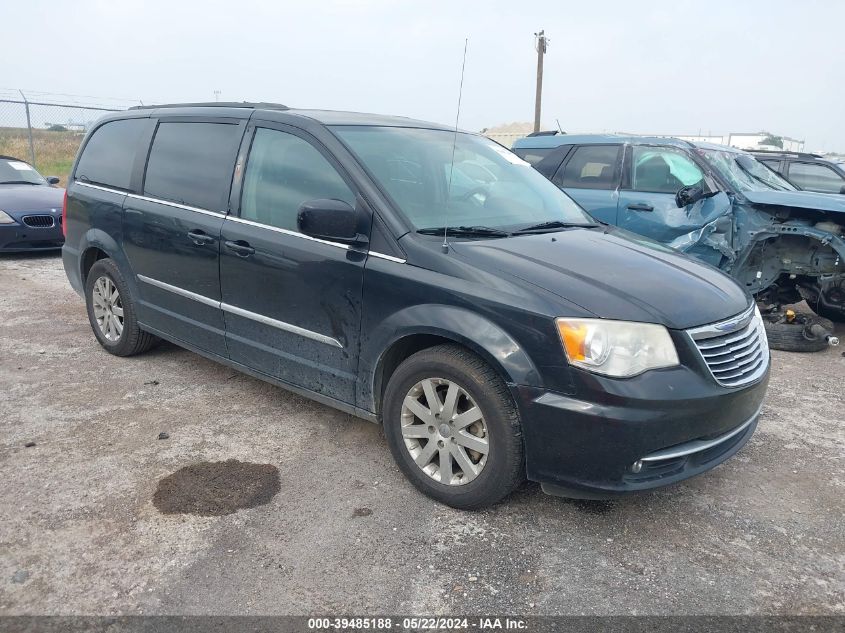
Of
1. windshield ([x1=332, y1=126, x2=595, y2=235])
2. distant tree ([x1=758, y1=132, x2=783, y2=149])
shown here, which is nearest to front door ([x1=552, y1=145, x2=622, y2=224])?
windshield ([x1=332, y1=126, x2=595, y2=235])

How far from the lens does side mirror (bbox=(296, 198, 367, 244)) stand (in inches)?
123

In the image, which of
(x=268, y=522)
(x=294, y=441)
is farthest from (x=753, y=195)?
(x=268, y=522)

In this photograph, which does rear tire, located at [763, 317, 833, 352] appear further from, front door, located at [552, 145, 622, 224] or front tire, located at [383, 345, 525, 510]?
front tire, located at [383, 345, 525, 510]

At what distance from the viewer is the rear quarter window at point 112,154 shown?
475 cm

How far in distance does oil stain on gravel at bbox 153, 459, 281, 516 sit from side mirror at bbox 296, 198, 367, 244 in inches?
48.7

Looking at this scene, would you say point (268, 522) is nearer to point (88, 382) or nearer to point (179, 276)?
point (179, 276)

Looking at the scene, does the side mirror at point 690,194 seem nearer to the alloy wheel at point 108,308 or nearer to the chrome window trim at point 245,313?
the chrome window trim at point 245,313

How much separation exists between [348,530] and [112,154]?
3539mm

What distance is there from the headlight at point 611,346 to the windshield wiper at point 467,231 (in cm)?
79

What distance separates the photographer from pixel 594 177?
7.00m

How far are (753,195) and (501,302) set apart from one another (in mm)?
4354

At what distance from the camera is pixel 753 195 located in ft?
20.0

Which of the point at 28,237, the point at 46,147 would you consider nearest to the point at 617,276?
the point at 28,237

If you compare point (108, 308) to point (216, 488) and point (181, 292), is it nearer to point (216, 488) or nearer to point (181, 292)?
point (181, 292)
